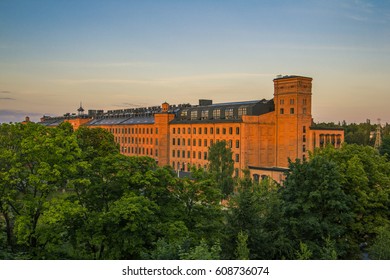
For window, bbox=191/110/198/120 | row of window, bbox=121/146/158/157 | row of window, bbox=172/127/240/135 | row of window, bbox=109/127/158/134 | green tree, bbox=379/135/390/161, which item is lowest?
row of window, bbox=121/146/158/157

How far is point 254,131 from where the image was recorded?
5319 centimetres

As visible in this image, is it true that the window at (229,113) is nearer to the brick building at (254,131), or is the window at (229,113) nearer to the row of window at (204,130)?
the brick building at (254,131)

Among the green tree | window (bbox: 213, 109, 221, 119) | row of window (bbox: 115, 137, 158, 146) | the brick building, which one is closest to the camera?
the brick building

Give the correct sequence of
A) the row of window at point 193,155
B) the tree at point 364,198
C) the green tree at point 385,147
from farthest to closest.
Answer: the green tree at point 385,147 → the row of window at point 193,155 → the tree at point 364,198

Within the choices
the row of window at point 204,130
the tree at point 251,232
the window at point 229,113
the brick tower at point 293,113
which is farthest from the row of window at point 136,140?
the tree at point 251,232

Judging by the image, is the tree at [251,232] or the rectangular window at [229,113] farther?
the rectangular window at [229,113]

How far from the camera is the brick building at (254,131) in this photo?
165 feet

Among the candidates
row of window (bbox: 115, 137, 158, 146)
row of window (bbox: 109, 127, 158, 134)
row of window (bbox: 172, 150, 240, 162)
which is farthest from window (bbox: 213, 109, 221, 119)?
row of window (bbox: 115, 137, 158, 146)

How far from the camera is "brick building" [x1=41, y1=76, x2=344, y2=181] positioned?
50.4 metres

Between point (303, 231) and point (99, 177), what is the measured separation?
10446mm

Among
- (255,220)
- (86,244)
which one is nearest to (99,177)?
(86,244)

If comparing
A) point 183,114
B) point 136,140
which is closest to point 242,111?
point 183,114

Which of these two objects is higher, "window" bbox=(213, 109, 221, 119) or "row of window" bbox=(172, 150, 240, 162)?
"window" bbox=(213, 109, 221, 119)

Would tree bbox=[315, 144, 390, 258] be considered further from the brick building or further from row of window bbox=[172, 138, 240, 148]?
row of window bbox=[172, 138, 240, 148]
